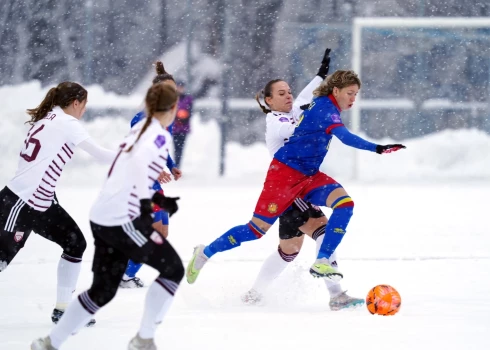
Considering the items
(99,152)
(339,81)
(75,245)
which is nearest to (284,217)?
(339,81)

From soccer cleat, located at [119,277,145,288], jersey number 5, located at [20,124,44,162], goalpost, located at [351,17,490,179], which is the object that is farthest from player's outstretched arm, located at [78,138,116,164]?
goalpost, located at [351,17,490,179]

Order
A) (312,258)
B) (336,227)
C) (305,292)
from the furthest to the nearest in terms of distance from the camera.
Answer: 1. (312,258)
2. (305,292)
3. (336,227)

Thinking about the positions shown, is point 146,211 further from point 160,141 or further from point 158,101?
point 158,101

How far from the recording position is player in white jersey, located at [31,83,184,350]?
3816 mm

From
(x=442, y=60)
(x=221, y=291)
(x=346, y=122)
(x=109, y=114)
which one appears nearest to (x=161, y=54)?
(x=109, y=114)

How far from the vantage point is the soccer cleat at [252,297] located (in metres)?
5.74

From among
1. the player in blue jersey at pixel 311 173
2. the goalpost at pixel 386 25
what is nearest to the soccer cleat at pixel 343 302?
A: the player in blue jersey at pixel 311 173

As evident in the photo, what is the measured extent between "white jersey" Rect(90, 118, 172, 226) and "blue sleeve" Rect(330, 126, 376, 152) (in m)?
1.55

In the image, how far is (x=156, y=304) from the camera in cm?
386

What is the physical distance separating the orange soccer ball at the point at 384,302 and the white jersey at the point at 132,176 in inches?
70.5

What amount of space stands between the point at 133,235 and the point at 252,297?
209 cm

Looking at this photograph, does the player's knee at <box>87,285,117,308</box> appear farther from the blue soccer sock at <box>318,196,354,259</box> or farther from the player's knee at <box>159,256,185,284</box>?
the blue soccer sock at <box>318,196,354,259</box>

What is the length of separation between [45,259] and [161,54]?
9360mm

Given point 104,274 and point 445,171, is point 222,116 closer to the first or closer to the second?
point 445,171
